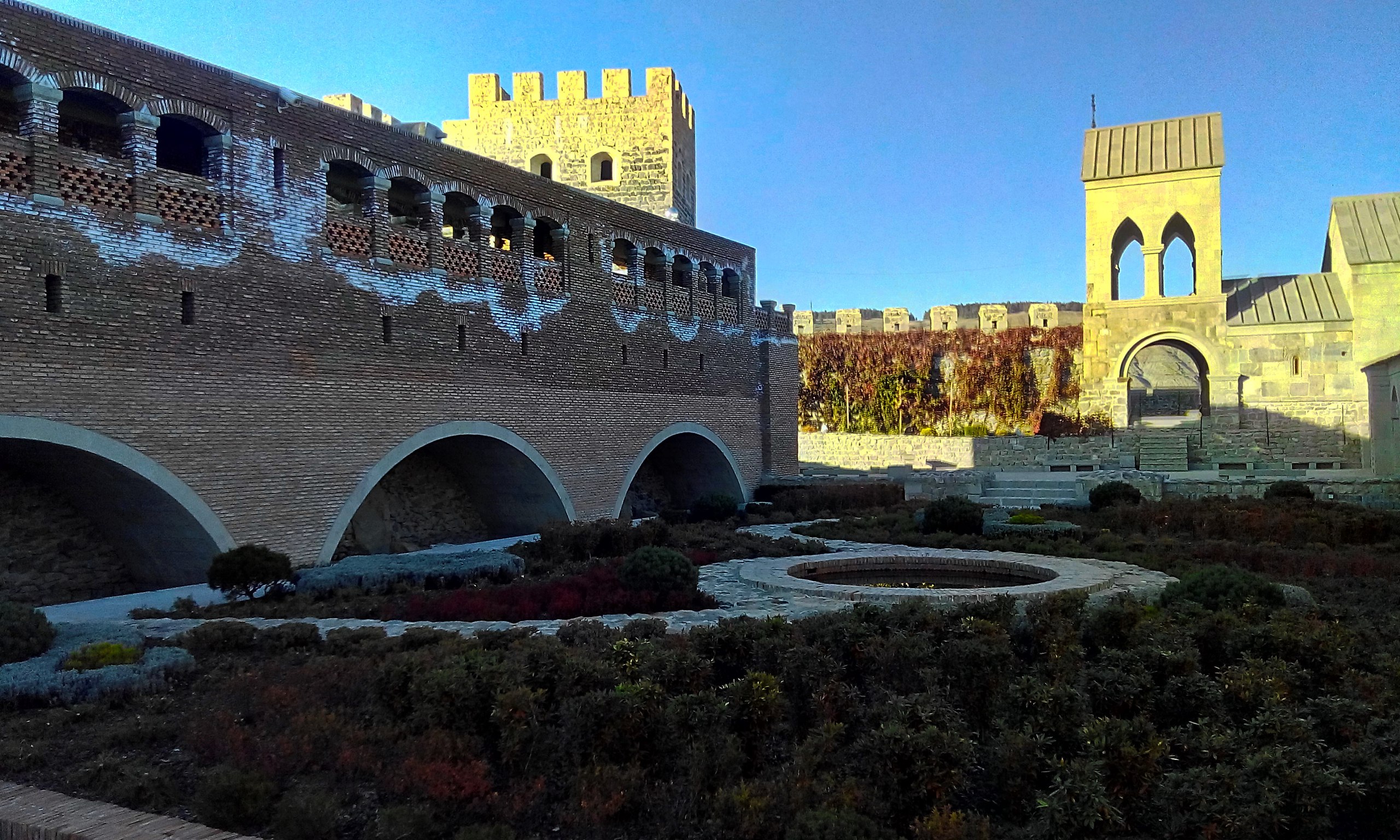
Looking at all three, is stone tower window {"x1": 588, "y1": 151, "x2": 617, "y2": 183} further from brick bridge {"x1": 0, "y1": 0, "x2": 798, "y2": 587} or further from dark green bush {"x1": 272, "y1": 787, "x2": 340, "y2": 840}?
dark green bush {"x1": 272, "y1": 787, "x2": 340, "y2": 840}

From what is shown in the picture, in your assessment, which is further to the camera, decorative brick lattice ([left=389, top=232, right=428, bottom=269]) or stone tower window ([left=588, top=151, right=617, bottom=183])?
stone tower window ([left=588, top=151, right=617, bottom=183])

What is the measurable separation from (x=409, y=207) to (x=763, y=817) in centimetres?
1475

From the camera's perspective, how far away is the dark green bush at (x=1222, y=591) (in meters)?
8.90

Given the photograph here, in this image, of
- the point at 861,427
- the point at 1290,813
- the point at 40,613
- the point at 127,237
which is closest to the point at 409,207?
the point at 127,237

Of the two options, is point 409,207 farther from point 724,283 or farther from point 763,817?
point 763,817

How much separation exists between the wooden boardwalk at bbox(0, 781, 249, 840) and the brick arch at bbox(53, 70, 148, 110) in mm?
8910

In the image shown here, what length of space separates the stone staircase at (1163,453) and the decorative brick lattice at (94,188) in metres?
26.3

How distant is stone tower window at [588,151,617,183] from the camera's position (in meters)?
31.6

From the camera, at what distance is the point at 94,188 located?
11070mm

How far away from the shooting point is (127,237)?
446 inches

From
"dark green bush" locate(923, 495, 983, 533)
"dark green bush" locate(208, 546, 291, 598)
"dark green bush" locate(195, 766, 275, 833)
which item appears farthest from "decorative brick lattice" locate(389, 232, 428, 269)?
"dark green bush" locate(195, 766, 275, 833)

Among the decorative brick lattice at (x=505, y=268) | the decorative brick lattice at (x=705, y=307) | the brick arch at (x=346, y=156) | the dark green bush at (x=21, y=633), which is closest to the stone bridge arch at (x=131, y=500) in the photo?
the dark green bush at (x=21, y=633)

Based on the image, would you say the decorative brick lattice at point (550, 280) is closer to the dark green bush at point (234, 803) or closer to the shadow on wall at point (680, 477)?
the shadow on wall at point (680, 477)

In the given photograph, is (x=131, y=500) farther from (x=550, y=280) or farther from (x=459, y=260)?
(x=550, y=280)
